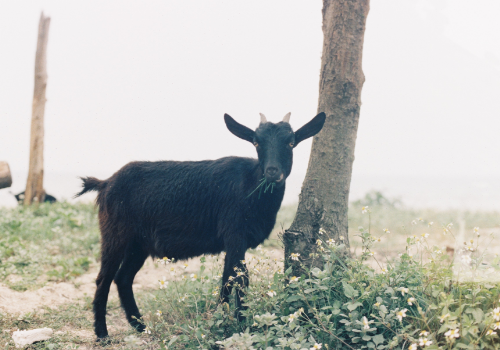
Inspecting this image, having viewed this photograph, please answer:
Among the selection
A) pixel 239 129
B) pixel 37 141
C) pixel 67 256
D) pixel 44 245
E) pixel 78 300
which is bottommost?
pixel 78 300

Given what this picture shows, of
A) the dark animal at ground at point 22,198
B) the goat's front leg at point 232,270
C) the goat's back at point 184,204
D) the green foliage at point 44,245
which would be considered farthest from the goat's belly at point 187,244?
the dark animal at ground at point 22,198

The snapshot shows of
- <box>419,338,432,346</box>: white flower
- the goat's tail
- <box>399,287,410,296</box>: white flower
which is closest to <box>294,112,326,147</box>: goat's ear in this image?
<box>399,287,410,296</box>: white flower

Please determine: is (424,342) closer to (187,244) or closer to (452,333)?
(452,333)

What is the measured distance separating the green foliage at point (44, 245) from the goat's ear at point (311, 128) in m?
3.91

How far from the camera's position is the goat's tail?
14.3 feet

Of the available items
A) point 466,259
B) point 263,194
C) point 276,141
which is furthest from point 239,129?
point 466,259

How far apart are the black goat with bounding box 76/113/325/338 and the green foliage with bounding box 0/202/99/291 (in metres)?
1.85

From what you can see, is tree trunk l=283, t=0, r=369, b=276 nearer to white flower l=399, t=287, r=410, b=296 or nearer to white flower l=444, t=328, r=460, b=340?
white flower l=399, t=287, r=410, b=296

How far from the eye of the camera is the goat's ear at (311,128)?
3.69 m

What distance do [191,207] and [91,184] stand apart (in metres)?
1.23

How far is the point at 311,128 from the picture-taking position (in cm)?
373

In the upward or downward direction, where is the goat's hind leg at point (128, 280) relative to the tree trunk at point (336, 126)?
downward

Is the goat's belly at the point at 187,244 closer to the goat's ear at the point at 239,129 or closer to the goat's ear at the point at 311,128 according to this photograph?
the goat's ear at the point at 239,129

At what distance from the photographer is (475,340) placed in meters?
2.46
